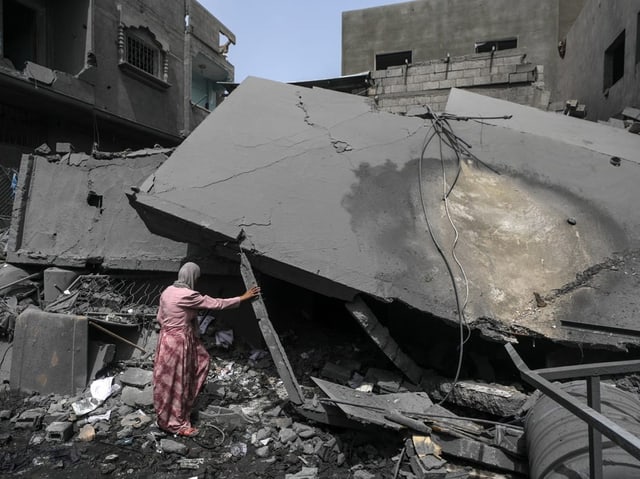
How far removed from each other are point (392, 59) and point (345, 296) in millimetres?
14948

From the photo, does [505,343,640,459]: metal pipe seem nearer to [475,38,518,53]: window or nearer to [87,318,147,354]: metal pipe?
[87,318,147,354]: metal pipe

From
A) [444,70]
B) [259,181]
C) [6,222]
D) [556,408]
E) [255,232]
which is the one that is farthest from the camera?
[444,70]

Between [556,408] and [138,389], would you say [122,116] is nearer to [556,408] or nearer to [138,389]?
[138,389]

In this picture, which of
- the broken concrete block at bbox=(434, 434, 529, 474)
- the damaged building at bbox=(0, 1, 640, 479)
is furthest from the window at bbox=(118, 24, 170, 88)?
the broken concrete block at bbox=(434, 434, 529, 474)

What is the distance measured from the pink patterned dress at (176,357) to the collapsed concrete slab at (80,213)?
1971mm

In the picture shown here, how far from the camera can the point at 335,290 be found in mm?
3812

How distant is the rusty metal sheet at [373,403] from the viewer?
10.8ft

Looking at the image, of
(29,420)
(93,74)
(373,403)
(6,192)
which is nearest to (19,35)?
(93,74)

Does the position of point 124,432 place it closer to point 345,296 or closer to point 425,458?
point 345,296

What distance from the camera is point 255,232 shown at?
13.2 feet

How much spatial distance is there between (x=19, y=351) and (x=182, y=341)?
2.06 m

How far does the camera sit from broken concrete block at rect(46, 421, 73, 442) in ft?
12.3

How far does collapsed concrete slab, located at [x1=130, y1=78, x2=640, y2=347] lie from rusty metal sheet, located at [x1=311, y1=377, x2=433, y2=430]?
0.73 m

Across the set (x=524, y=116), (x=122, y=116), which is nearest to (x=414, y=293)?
(x=524, y=116)
